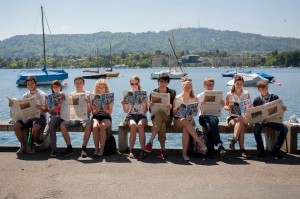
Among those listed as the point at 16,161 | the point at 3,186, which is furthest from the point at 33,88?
the point at 3,186

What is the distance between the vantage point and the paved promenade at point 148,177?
5.43 meters

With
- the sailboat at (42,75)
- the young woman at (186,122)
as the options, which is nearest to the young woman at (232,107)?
the young woman at (186,122)

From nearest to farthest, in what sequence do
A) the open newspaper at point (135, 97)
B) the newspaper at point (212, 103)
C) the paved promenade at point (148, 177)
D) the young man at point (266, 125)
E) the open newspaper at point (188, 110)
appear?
the paved promenade at point (148, 177), the young man at point (266, 125), the open newspaper at point (188, 110), the newspaper at point (212, 103), the open newspaper at point (135, 97)

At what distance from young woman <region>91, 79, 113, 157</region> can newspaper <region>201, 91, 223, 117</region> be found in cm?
201

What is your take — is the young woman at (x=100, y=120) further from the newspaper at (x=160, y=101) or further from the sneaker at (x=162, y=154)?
the sneaker at (x=162, y=154)

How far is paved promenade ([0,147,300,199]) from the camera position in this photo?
543cm

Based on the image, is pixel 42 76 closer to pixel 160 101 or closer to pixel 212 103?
pixel 160 101

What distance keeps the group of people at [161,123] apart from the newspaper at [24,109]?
9 centimetres

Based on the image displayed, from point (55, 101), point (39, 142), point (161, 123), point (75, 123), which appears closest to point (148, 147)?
point (161, 123)

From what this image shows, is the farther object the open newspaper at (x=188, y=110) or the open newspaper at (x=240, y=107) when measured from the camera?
the open newspaper at (x=240, y=107)

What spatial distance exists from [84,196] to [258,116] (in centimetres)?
396

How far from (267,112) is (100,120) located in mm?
3390

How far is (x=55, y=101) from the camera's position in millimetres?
7938

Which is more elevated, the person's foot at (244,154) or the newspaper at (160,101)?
the newspaper at (160,101)
